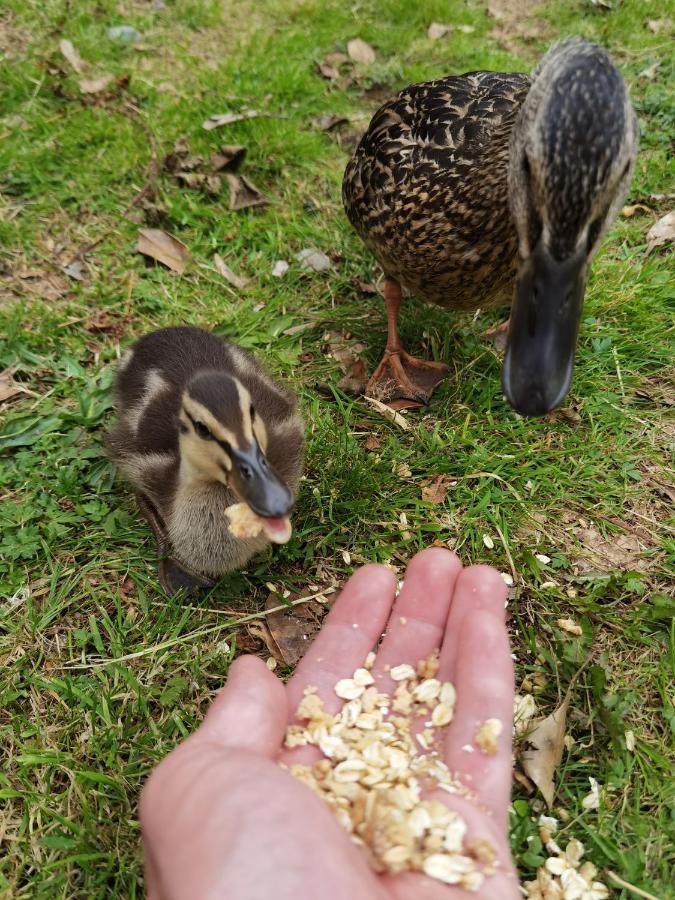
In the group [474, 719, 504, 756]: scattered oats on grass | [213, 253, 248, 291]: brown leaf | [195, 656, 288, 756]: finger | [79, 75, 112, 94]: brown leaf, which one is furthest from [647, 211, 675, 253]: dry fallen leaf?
[79, 75, 112, 94]: brown leaf

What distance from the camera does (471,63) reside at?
15.0 feet

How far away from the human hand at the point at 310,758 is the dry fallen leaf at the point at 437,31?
423 centimetres

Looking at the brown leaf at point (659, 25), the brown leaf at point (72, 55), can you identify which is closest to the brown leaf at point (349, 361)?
the brown leaf at point (72, 55)

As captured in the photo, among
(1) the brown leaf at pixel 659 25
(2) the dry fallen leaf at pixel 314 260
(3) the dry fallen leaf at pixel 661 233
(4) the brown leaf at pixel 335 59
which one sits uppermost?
(1) the brown leaf at pixel 659 25

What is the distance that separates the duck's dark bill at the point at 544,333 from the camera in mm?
1770

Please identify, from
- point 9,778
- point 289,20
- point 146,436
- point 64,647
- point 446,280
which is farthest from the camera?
point 289,20

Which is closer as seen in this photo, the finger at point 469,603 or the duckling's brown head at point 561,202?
the duckling's brown head at point 561,202

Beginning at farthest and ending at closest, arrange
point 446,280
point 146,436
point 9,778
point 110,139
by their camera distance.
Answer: point 110,139 → point 446,280 → point 146,436 → point 9,778

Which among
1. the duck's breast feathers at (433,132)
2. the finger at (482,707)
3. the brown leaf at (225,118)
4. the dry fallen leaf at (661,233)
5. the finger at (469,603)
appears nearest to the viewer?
the finger at (482,707)

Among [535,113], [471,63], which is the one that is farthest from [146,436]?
[471,63]

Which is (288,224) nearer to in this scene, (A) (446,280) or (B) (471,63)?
(A) (446,280)

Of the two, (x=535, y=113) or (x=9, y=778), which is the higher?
(x=535, y=113)

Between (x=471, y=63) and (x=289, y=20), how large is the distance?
1.38m

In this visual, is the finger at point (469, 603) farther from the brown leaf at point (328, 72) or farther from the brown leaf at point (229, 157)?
the brown leaf at point (328, 72)
